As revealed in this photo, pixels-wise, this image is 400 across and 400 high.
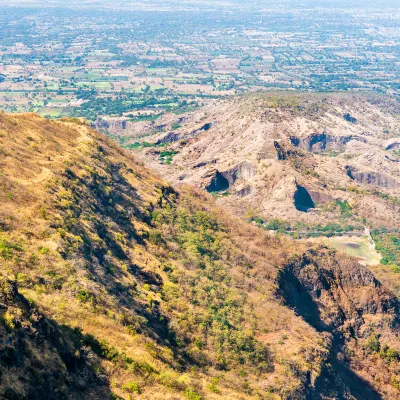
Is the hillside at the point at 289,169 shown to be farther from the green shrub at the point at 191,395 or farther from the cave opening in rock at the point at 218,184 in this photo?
the green shrub at the point at 191,395

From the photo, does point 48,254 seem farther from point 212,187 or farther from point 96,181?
point 212,187

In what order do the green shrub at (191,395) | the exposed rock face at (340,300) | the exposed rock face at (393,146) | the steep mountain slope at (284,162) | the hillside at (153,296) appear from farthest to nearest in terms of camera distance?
the exposed rock face at (393,146) → the steep mountain slope at (284,162) → the exposed rock face at (340,300) → the green shrub at (191,395) → the hillside at (153,296)

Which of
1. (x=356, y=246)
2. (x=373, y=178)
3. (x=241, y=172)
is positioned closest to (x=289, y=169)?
(x=241, y=172)

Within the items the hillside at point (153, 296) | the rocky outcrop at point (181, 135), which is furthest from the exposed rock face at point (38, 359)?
the rocky outcrop at point (181, 135)

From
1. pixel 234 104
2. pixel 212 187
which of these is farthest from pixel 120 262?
pixel 234 104

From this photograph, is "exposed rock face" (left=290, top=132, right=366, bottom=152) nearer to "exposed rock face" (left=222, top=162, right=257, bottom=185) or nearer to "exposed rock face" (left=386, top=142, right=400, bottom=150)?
"exposed rock face" (left=386, top=142, right=400, bottom=150)

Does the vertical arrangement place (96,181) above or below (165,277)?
above

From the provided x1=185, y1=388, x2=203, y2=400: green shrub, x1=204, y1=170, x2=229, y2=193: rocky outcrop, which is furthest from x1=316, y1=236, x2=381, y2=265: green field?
x1=185, y1=388, x2=203, y2=400: green shrub
